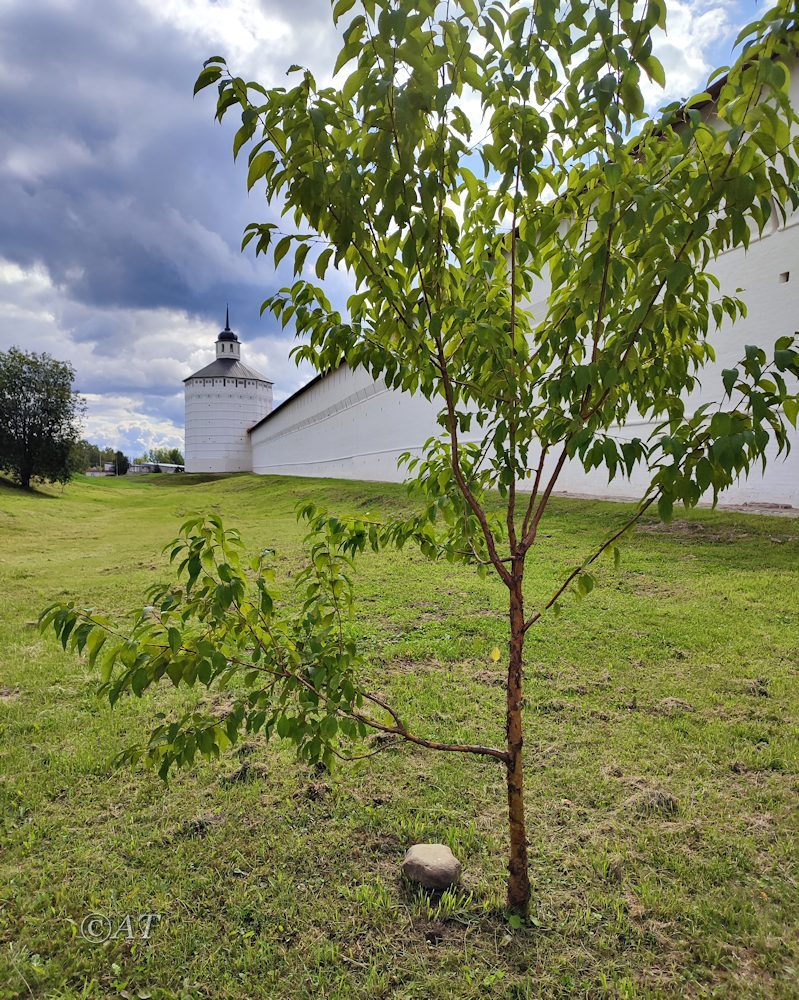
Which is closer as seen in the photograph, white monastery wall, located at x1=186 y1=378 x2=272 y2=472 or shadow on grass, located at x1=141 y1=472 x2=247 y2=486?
shadow on grass, located at x1=141 y1=472 x2=247 y2=486

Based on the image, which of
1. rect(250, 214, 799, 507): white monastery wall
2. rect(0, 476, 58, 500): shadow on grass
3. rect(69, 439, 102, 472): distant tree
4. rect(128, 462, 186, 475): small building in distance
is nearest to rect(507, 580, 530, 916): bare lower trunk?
rect(250, 214, 799, 507): white monastery wall

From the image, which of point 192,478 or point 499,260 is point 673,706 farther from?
point 192,478

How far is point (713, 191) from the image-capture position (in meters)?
1.20

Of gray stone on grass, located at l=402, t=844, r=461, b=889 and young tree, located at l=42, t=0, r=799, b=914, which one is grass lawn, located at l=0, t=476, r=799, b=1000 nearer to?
gray stone on grass, located at l=402, t=844, r=461, b=889

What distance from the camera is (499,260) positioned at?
5.57 ft

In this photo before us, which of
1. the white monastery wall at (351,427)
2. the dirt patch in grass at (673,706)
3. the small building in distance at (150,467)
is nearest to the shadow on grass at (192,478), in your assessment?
the white monastery wall at (351,427)

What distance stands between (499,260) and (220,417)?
52.1 m

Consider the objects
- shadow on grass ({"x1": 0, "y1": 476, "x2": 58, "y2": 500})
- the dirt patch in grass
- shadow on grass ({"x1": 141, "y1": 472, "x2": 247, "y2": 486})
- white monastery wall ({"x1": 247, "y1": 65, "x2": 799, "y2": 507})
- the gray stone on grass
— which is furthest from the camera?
shadow on grass ({"x1": 141, "y1": 472, "x2": 247, "y2": 486})

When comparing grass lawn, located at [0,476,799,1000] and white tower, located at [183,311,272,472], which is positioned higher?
white tower, located at [183,311,272,472]

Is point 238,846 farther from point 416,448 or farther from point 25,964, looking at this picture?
point 416,448

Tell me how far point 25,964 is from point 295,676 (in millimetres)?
1205

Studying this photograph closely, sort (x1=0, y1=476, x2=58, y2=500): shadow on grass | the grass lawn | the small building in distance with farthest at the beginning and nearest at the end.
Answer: the small building in distance < (x1=0, y1=476, x2=58, y2=500): shadow on grass < the grass lawn

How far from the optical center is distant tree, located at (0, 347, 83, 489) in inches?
1091

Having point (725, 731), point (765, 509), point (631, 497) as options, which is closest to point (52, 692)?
point (725, 731)
